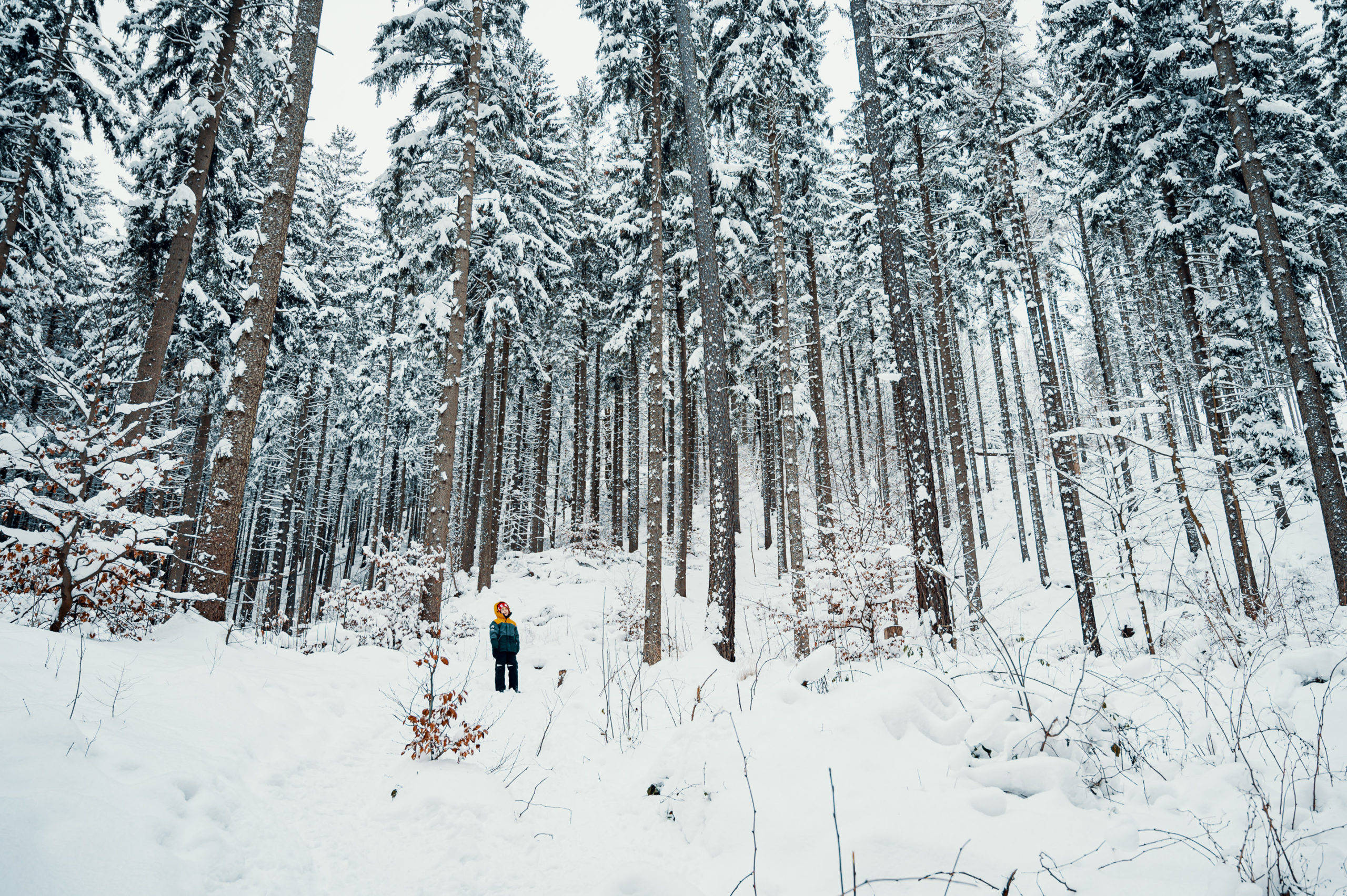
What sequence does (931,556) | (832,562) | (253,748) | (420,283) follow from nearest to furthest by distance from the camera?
(253,748) → (931,556) → (832,562) → (420,283)

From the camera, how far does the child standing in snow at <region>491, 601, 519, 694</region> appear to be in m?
7.46

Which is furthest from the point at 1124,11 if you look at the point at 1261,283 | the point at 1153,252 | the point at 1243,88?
the point at 1261,283

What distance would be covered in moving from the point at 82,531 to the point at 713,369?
8.07m

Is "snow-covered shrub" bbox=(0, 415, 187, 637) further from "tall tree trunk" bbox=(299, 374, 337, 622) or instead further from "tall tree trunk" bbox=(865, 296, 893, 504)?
"tall tree trunk" bbox=(865, 296, 893, 504)

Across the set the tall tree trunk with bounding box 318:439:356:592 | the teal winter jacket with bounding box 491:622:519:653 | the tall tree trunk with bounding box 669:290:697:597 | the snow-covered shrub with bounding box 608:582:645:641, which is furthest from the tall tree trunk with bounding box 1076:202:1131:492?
the tall tree trunk with bounding box 318:439:356:592

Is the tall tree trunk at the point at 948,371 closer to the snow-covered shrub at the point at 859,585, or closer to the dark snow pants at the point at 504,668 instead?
the snow-covered shrub at the point at 859,585

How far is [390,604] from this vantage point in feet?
34.1

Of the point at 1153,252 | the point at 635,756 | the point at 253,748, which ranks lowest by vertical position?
the point at 635,756

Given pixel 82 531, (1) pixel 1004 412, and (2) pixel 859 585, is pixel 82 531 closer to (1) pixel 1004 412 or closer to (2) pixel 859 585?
(2) pixel 859 585

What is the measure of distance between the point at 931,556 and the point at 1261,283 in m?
14.8

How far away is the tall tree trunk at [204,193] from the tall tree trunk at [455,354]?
3582 mm

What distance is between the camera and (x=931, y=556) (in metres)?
7.30

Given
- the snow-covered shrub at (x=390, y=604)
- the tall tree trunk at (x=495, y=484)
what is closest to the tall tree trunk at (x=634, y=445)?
the tall tree trunk at (x=495, y=484)

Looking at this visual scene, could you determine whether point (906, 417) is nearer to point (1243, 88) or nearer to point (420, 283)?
point (1243, 88)
